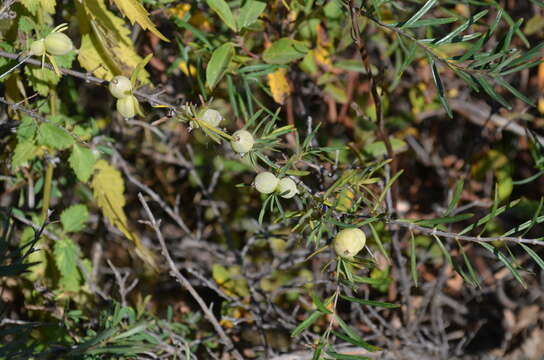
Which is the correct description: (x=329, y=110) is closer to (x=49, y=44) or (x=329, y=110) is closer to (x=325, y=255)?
(x=325, y=255)

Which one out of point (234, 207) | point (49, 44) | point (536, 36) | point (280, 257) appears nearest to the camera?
point (49, 44)

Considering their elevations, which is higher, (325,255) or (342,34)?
(342,34)

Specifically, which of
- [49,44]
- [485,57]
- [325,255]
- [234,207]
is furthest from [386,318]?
[49,44]

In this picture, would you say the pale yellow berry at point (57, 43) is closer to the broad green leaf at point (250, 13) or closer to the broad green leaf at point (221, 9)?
the broad green leaf at point (221, 9)

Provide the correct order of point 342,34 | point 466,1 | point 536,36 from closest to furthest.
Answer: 1. point 466,1
2. point 342,34
3. point 536,36

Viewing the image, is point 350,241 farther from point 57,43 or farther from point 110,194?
point 110,194

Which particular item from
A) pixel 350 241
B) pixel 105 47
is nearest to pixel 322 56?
pixel 105 47

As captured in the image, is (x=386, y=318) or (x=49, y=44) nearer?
(x=49, y=44)

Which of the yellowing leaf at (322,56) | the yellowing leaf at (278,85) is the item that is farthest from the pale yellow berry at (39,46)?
the yellowing leaf at (322,56)

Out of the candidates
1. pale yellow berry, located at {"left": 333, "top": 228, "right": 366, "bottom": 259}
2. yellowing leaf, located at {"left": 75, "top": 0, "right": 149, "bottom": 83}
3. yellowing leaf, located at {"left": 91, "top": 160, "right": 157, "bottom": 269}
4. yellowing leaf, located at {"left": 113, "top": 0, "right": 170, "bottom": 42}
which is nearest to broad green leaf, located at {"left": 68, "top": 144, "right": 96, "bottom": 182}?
yellowing leaf, located at {"left": 91, "top": 160, "right": 157, "bottom": 269}
